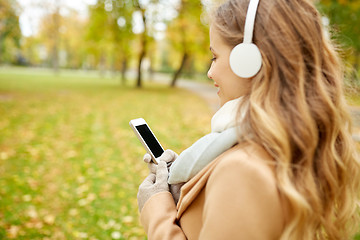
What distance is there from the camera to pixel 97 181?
17.0 ft

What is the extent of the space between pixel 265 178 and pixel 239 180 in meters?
0.08

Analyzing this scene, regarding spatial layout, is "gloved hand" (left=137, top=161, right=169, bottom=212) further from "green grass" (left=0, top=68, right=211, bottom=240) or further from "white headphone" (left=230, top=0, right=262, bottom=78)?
"green grass" (left=0, top=68, right=211, bottom=240)

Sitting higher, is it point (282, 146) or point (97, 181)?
point (282, 146)

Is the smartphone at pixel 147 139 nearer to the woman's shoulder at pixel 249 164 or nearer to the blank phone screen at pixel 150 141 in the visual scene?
the blank phone screen at pixel 150 141

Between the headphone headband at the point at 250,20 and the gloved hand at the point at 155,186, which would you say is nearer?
the headphone headband at the point at 250,20

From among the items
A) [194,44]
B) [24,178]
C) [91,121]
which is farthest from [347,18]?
[194,44]

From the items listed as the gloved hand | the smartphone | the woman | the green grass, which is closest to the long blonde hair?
the woman

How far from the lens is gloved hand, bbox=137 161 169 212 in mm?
1397

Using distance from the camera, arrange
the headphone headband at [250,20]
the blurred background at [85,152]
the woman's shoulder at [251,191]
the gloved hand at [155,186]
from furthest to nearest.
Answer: the blurred background at [85,152]
the gloved hand at [155,186]
the headphone headband at [250,20]
the woman's shoulder at [251,191]

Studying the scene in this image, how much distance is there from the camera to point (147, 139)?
175 centimetres

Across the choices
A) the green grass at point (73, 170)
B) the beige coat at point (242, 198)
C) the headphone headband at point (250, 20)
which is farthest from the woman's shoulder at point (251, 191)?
the green grass at point (73, 170)

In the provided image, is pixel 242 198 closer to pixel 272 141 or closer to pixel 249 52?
pixel 272 141

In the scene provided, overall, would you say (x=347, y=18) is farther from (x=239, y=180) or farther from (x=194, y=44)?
(x=194, y=44)

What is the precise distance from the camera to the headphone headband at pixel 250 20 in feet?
3.44
